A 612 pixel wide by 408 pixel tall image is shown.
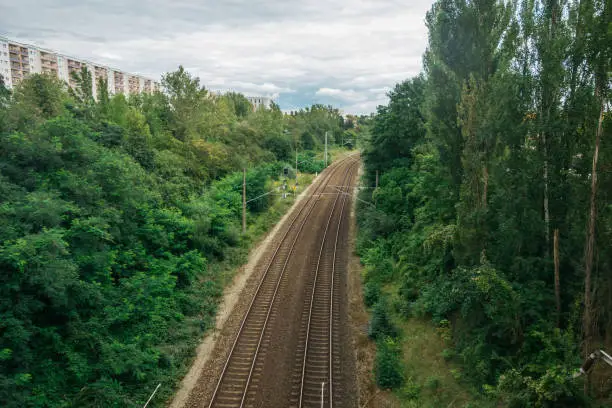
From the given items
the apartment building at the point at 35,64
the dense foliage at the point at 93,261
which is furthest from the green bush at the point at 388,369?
the apartment building at the point at 35,64

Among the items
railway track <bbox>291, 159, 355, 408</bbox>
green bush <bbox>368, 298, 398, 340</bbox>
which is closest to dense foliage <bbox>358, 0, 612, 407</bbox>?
green bush <bbox>368, 298, 398, 340</bbox>

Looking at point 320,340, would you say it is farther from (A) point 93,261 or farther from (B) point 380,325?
(A) point 93,261

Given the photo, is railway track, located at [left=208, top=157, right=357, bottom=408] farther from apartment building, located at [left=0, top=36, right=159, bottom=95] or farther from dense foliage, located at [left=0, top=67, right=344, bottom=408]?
apartment building, located at [left=0, top=36, right=159, bottom=95]

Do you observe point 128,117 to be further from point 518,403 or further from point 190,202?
point 518,403

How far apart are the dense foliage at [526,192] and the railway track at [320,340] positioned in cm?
198

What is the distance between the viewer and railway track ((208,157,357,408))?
12.8 metres

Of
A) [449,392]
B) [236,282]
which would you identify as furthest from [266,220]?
[449,392]

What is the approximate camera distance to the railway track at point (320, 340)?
1300 centimetres

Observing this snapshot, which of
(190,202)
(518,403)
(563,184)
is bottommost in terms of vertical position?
(518,403)

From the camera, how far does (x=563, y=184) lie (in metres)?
10.5

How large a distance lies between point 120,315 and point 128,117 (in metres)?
20.2

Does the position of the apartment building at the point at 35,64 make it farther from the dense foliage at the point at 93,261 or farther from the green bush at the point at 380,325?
the green bush at the point at 380,325

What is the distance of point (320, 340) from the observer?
16.2m

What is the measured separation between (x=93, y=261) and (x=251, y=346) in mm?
6889
